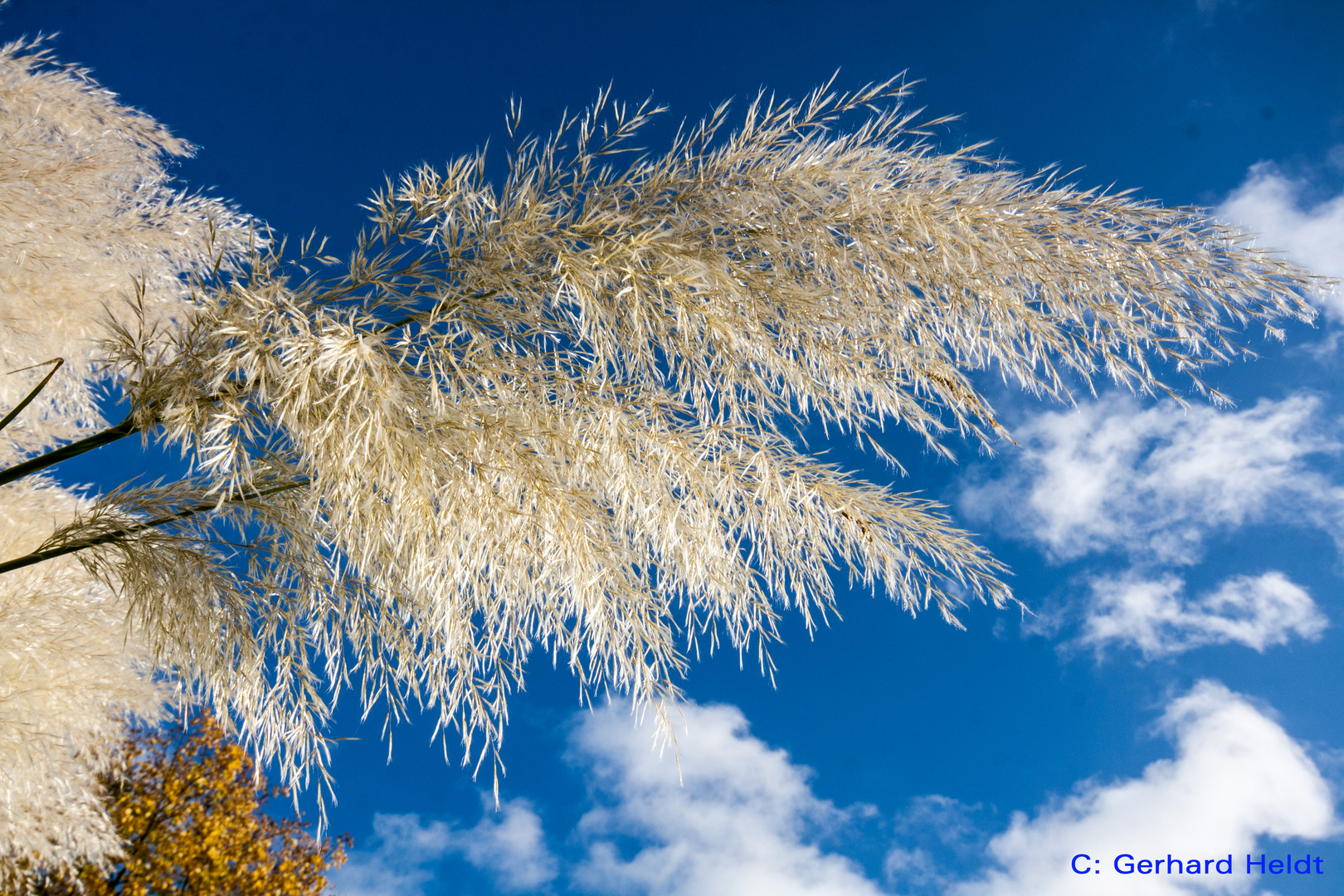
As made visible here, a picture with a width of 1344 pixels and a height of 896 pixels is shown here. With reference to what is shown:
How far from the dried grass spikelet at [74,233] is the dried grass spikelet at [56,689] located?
39 centimetres

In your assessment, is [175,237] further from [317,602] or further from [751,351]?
[751,351]

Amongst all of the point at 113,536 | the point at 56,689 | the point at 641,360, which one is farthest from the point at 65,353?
the point at 641,360

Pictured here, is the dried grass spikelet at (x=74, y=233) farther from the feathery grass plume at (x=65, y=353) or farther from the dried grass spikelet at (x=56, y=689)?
the dried grass spikelet at (x=56, y=689)

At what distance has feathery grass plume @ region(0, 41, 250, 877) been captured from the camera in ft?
7.61

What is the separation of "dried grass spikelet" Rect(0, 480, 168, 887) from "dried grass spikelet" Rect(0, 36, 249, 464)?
0.39 m

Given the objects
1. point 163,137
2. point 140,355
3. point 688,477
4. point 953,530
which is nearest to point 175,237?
point 163,137

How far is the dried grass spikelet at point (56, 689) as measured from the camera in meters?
2.51

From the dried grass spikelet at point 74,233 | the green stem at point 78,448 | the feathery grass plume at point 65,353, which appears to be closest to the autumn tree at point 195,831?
the feathery grass plume at point 65,353

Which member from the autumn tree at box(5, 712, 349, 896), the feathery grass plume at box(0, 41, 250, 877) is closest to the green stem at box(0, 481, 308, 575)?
the feathery grass plume at box(0, 41, 250, 877)

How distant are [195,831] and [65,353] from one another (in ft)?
10.8

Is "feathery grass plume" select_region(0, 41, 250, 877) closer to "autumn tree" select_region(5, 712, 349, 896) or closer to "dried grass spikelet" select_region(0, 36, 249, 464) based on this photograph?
"dried grass spikelet" select_region(0, 36, 249, 464)

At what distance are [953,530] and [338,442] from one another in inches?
38.6

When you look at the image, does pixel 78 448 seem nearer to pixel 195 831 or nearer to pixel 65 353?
pixel 65 353

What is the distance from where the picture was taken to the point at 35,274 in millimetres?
2369
